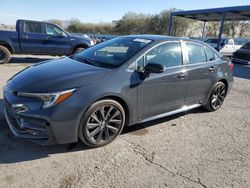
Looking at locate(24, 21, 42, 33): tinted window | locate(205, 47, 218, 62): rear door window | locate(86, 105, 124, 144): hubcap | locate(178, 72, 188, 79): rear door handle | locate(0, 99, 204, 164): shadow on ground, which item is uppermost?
locate(24, 21, 42, 33): tinted window

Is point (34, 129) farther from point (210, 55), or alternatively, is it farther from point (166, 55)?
point (210, 55)

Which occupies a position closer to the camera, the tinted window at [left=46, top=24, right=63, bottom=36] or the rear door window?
the rear door window

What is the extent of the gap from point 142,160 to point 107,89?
1081 mm

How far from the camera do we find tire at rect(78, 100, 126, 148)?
338cm

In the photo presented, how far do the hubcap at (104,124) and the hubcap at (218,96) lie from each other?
103 inches

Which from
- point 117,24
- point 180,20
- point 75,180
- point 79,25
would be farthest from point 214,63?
point 79,25

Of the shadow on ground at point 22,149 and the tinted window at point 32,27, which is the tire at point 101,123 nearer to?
the shadow on ground at point 22,149

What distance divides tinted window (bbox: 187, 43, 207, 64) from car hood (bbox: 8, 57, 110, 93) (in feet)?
6.21

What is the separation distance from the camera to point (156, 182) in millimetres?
2951

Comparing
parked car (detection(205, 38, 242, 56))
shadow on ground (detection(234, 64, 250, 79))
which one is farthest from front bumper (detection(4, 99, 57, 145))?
parked car (detection(205, 38, 242, 56))

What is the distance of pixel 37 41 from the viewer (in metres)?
10.4

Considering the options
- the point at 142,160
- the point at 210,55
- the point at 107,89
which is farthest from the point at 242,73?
the point at 107,89

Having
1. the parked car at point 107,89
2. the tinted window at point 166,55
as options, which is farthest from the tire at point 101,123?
the tinted window at point 166,55

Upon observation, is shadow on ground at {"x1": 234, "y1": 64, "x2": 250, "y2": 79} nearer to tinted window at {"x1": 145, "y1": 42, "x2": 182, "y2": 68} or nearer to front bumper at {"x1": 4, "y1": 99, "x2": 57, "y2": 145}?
tinted window at {"x1": 145, "y1": 42, "x2": 182, "y2": 68}
